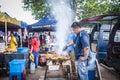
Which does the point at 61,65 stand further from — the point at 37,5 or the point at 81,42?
the point at 37,5

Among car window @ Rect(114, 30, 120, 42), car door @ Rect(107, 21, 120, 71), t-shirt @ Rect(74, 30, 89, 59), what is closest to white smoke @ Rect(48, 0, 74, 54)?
car window @ Rect(114, 30, 120, 42)

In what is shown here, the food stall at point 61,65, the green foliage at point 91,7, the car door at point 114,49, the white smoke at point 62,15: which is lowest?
the food stall at point 61,65

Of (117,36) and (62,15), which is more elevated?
(62,15)

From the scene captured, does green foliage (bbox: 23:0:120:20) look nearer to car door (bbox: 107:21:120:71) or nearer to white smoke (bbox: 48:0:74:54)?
white smoke (bbox: 48:0:74:54)

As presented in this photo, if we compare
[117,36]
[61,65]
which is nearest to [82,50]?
[61,65]

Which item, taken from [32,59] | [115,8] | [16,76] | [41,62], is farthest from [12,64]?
[115,8]

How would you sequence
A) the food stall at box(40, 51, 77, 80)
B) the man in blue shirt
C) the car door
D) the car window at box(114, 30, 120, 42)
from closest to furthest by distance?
1. the man in blue shirt
2. the food stall at box(40, 51, 77, 80)
3. the car door
4. the car window at box(114, 30, 120, 42)

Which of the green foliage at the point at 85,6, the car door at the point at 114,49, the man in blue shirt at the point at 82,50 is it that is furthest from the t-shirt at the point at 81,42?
the green foliage at the point at 85,6

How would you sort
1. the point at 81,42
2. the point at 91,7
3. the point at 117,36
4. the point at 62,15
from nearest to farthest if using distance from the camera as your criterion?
1. the point at 81,42
2. the point at 117,36
3. the point at 62,15
4. the point at 91,7

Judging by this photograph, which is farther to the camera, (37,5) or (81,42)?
(37,5)

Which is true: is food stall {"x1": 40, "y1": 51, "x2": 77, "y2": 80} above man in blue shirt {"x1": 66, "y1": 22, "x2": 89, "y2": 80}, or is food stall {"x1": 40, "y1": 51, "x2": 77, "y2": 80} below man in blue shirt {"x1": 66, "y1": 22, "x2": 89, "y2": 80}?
below

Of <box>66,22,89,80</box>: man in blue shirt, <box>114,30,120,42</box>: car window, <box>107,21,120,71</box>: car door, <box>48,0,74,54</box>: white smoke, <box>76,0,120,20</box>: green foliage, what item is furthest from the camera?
<box>76,0,120,20</box>: green foliage

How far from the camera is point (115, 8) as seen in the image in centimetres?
2047

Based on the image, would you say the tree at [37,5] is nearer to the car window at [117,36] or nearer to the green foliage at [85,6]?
the green foliage at [85,6]
